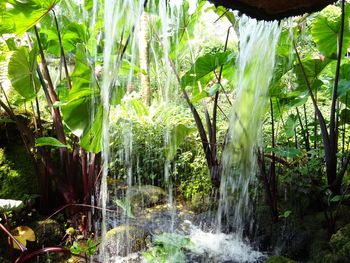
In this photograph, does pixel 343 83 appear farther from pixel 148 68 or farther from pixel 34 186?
pixel 148 68

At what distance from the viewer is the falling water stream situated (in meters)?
2.58

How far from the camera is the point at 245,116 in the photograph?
3502mm

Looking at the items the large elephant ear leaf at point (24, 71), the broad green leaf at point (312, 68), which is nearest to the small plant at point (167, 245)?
the large elephant ear leaf at point (24, 71)

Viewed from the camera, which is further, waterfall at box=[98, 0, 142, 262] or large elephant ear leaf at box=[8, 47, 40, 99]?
large elephant ear leaf at box=[8, 47, 40, 99]

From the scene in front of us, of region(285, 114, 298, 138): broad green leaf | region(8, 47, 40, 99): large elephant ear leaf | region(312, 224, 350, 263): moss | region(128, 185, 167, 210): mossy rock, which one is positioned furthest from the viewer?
region(128, 185, 167, 210): mossy rock

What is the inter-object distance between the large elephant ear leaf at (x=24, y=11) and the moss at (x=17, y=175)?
1417 mm

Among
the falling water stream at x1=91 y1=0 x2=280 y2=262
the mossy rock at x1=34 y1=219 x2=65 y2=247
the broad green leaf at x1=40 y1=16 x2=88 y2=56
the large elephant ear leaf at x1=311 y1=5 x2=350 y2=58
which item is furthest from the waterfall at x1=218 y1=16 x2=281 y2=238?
the mossy rock at x1=34 y1=219 x2=65 y2=247

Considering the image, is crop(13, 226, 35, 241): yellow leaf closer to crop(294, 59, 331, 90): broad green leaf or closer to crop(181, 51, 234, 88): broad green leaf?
crop(181, 51, 234, 88): broad green leaf

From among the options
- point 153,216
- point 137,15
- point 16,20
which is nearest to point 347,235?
point 137,15

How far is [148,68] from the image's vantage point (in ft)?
23.9

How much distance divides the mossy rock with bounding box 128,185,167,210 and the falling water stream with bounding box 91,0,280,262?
55 centimetres

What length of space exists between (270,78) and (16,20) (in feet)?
7.73

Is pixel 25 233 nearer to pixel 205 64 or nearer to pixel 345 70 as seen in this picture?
pixel 205 64

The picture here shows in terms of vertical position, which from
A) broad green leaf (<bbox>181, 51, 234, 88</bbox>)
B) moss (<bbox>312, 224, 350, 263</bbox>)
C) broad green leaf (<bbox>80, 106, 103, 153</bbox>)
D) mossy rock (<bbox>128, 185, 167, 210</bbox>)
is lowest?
mossy rock (<bbox>128, 185, 167, 210</bbox>)
